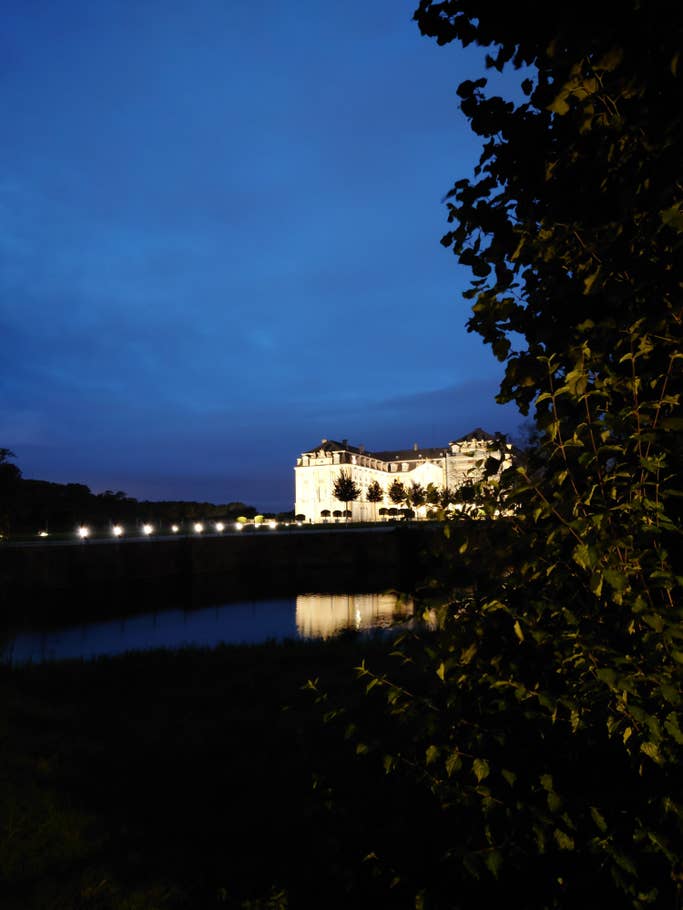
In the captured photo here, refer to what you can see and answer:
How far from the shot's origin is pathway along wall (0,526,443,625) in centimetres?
3547

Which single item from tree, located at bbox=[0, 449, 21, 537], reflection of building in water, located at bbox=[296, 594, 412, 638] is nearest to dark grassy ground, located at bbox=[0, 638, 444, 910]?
reflection of building in water, located at bbox=[296, 594, 412, 638]

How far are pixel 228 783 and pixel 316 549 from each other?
48918 millimetres

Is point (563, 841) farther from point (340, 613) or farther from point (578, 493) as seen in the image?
point (340, 613)

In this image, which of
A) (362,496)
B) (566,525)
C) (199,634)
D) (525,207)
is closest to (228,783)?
(566,525)

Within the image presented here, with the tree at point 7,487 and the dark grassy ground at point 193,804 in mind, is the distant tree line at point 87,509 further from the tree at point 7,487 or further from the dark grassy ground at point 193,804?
the dark grassy ground at point 193,804

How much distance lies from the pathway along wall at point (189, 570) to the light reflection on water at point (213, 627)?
106 inches

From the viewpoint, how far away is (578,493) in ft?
8.26

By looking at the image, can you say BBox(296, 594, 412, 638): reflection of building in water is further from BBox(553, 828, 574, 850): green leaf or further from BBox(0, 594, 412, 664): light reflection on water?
BBox(553, 828, 574, 850): green leaf

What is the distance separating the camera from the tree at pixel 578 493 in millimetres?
2271

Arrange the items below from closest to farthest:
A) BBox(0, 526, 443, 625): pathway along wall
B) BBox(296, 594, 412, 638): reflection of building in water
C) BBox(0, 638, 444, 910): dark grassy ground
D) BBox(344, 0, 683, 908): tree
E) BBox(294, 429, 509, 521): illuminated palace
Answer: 1. BBox(344, 0, 683, 908): tree
2. BBox(0, 638, 444, 910): dark grassy ground
3. BBox(296, 594, 412, 638): reflection of building in water
4. BBox(0, 526, 443, 625): pathway along wall
5. BBox(294, 429, 509, 521): illuminated palace

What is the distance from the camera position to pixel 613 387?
2.48 meters

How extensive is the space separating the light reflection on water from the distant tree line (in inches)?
1188

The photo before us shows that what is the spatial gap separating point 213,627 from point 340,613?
25.9 feet

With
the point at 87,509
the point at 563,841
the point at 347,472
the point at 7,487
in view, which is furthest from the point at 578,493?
the point at 347,472
